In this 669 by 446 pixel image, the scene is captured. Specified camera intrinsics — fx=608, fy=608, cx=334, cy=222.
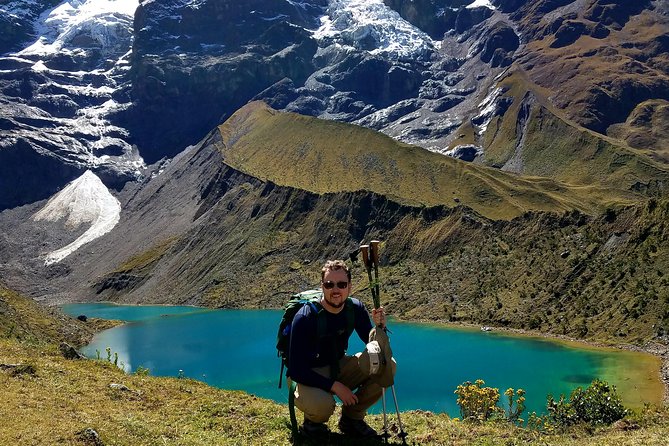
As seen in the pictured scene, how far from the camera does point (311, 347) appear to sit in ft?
34.8

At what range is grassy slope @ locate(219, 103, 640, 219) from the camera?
117 meters

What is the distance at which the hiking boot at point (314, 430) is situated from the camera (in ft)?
35.9

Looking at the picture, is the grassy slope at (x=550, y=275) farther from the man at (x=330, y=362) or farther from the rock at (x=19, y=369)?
the rock at (x=19, y=369)

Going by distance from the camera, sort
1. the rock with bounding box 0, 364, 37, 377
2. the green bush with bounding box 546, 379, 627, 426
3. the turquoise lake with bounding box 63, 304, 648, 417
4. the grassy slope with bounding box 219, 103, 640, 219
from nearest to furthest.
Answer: the rock with bounding box 0, 364, 37, 377 < the green bush with bounding box 546, 379, 627, 426 < the turquoise lake with bounding box 63, 304, 648, 417 < the grassy slope with bounding box 219, 103, 640, 219

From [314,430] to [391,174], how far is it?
12067cm

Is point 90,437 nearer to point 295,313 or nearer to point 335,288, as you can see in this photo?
point 295,313

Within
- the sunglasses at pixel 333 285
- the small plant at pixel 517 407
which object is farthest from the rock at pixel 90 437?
the small plant at pixel 517 407

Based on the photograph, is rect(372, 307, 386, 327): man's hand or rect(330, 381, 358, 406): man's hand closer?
rect(330, 381, 358, 406): man's hand

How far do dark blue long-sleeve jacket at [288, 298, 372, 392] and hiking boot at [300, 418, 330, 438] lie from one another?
89cm

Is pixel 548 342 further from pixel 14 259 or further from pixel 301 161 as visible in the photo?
pixel 14 259

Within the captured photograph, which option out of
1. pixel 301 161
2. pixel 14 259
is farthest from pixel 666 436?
pixel 14 259

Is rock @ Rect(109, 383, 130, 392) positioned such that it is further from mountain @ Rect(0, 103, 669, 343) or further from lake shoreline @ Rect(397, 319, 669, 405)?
mountain @ Rect(0, 103, 669, 343)

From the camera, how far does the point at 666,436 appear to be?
437 inches

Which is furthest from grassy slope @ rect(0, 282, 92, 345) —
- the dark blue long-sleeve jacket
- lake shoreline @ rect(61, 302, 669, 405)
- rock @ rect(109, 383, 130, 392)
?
the dark blue long-sleeve jacket
